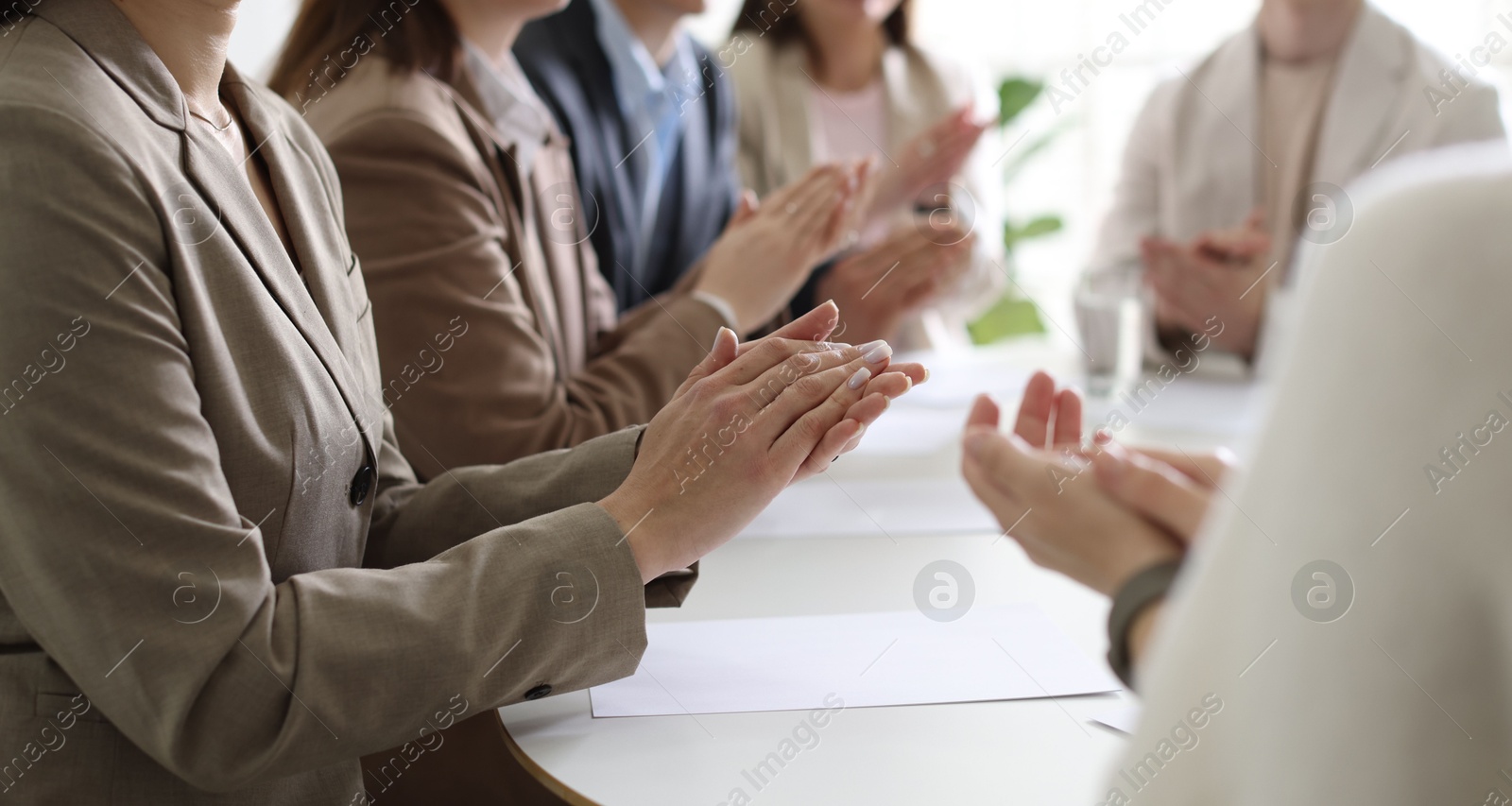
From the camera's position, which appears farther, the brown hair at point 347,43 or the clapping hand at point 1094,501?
the brown hair at point 347,43

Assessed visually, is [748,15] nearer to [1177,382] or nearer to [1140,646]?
[1177,382]

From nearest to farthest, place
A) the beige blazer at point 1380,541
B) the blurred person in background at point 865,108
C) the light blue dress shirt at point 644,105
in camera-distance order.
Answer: the beige blazer at point 1380,541 → the light blue dress shirt at point 644,105 → the blurred person in background at point 865,108

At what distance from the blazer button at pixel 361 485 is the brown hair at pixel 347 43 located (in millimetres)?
573

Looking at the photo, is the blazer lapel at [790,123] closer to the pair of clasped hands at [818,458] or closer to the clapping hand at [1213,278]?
the clapping hand at [1213,278]

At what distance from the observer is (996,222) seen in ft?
9.07

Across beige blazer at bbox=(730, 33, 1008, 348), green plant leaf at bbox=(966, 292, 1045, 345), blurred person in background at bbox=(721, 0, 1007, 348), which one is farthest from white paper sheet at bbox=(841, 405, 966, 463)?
green plant leaf at bbox=(966, 292, 1045, 345)

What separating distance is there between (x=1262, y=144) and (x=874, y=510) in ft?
4.60

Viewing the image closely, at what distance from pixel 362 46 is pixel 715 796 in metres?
0.96

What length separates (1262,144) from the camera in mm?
2303

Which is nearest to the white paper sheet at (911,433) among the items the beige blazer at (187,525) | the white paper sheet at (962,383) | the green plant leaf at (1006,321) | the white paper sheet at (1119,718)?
the white paper sheet at (962,383)

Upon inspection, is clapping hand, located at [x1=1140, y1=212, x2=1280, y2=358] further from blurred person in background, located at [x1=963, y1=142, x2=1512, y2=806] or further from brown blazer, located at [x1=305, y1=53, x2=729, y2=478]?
blurred person in background, located at [x1=963, y1=142, x2=1512, y2=806]

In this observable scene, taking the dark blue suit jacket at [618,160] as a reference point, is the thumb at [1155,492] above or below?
above

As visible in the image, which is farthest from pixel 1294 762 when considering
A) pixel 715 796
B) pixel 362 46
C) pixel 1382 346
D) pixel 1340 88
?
pixel 1340 88

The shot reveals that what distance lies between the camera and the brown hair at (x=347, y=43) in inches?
52.4
